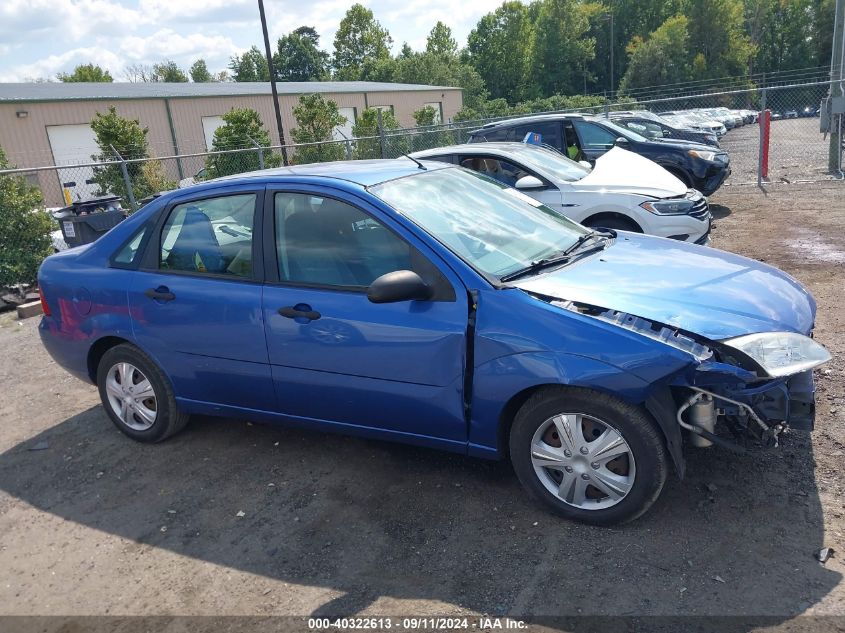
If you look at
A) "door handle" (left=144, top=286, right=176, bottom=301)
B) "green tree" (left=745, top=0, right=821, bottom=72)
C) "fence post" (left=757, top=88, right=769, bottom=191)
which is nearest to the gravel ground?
"fence post" (left=757, top=88, right=769, bottom=191)

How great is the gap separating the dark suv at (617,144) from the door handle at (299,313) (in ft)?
29.1

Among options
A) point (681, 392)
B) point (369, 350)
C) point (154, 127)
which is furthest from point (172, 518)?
point (154, 127)

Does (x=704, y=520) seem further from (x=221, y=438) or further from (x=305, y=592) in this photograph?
(x=221, y=438)

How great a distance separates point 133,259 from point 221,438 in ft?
4.31

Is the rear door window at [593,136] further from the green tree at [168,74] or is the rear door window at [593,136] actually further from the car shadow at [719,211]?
the green tree at [168,74]

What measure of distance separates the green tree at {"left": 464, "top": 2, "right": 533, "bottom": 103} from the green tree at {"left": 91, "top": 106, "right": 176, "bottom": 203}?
56.4 m

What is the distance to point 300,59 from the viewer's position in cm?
8594

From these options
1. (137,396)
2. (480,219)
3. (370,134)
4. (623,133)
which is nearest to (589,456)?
(480,219)

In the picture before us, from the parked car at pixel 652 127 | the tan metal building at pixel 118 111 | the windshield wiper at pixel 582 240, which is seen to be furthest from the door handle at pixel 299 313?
the tan metal building at pixel 118 111

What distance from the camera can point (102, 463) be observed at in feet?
14.5

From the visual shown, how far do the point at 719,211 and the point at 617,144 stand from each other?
214cm

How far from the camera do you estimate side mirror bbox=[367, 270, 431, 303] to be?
323 centimetres

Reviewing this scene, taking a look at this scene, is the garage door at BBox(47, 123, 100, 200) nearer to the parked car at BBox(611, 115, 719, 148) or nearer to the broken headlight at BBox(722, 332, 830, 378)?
the parked car at BBox(611, 115, 719, 148)

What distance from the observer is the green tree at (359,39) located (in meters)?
79.2
